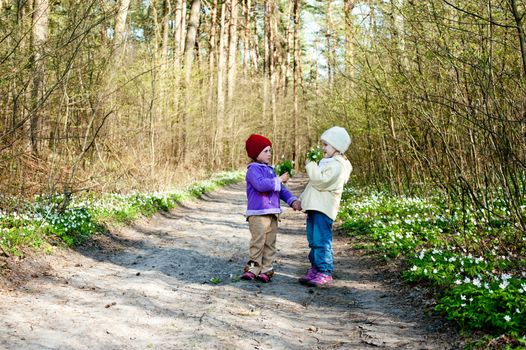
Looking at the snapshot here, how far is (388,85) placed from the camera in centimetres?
1106

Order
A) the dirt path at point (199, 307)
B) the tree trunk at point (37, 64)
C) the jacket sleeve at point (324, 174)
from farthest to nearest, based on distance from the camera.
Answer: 1. the tree trunk at point (37, 64)
2. the jacket sleeve at point (324, 174)
3. the dirt path at point (199, 307)

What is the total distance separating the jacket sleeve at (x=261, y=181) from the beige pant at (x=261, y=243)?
0.39m

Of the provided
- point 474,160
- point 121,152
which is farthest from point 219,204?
point 474,160

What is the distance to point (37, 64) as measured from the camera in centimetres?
798

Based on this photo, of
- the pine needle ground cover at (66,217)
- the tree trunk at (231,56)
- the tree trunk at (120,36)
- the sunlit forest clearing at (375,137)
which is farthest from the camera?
the tree trunk at (231,56)

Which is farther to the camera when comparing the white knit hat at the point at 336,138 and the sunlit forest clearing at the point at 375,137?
the white knit hat at the point at 336,138

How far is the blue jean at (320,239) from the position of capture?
6.27m

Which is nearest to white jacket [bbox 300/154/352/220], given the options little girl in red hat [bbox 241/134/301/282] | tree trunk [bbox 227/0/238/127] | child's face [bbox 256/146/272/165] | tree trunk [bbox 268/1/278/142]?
little girl in red hat [bbox 241/134/301/282]

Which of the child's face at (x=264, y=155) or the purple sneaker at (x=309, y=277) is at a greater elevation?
the child's face at (x=264, y=155)

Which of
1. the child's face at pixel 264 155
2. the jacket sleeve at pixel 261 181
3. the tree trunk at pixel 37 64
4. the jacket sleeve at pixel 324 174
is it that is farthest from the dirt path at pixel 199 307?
A: the tree trunk at pixel 37 64

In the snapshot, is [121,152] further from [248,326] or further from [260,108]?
[260,108]

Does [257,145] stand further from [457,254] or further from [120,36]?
[120,36]

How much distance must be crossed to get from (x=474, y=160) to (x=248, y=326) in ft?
Result: 15.5

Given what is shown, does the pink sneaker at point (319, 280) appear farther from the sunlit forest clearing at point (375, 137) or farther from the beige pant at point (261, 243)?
the sunlit forest clearing at point (375, 137)
